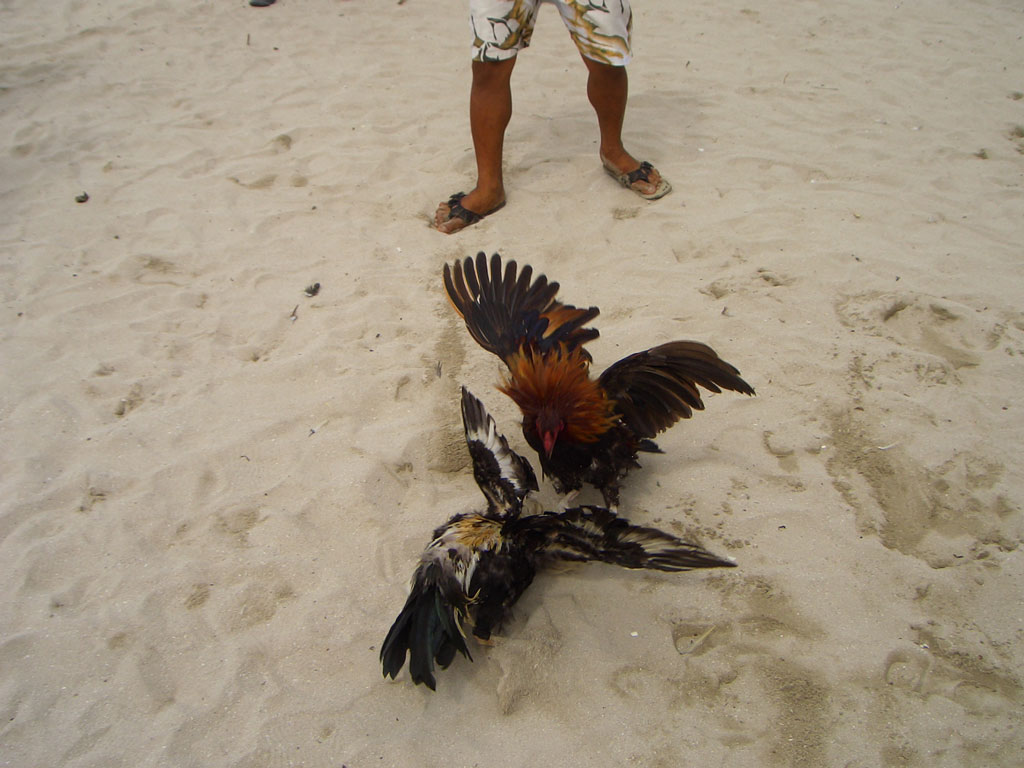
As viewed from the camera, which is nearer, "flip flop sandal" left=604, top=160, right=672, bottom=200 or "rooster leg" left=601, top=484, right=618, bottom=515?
"rooster leg" left=601, top=484, right=618, bottom=515

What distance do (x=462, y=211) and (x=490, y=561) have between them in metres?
2.60

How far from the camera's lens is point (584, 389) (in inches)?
98.5

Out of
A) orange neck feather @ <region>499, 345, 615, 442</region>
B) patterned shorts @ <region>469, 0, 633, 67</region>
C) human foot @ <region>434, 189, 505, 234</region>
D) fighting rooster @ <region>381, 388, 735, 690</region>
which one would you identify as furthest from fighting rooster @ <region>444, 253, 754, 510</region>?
patterned shorts @ <region>469, 0, 633, 67</region>

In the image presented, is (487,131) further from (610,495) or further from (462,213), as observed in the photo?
→ (610,495)

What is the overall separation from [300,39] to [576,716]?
20.9 feet

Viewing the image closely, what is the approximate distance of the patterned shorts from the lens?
3.68 meters

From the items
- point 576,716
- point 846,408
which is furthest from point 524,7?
point 576,716

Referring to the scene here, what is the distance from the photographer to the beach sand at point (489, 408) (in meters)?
2.16

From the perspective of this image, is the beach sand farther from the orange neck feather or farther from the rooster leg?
the orange neck feather

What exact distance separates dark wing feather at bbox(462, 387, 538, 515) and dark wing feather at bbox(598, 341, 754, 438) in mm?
454

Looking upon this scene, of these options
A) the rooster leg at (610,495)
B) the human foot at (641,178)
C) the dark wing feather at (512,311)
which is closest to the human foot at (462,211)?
the human foot at (641,178)

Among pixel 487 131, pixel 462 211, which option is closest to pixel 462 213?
pixel 462 211

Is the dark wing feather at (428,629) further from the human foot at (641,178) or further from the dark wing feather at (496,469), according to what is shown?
the human foot at (641,178)

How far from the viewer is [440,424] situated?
3.09 meters
